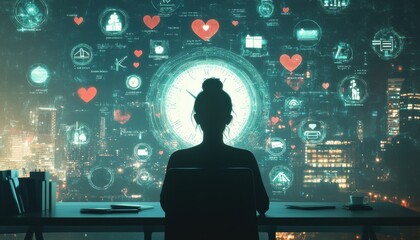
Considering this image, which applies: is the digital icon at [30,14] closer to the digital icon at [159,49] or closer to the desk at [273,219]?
the digital icon at [159,49]

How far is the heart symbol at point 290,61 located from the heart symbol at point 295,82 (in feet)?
0.37

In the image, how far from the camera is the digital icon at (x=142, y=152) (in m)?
5.34

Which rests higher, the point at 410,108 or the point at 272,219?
the point at 410,108

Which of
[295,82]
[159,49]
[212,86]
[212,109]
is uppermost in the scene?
[159,49]

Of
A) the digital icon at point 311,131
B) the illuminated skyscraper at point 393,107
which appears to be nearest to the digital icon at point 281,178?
the digital icon at point 311,131

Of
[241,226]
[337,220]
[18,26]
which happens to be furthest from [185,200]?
[18,26]

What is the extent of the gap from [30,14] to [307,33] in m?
3.13

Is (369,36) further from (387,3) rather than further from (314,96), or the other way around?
(314,96)

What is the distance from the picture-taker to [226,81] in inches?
208

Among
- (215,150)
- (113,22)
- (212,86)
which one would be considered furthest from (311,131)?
(215,150)

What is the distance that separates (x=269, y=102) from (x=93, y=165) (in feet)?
6.85

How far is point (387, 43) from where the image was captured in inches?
211

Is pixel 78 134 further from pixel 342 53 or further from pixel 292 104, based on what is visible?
pixel 342 53

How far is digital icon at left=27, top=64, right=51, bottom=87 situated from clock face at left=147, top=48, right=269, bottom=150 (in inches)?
46.4
